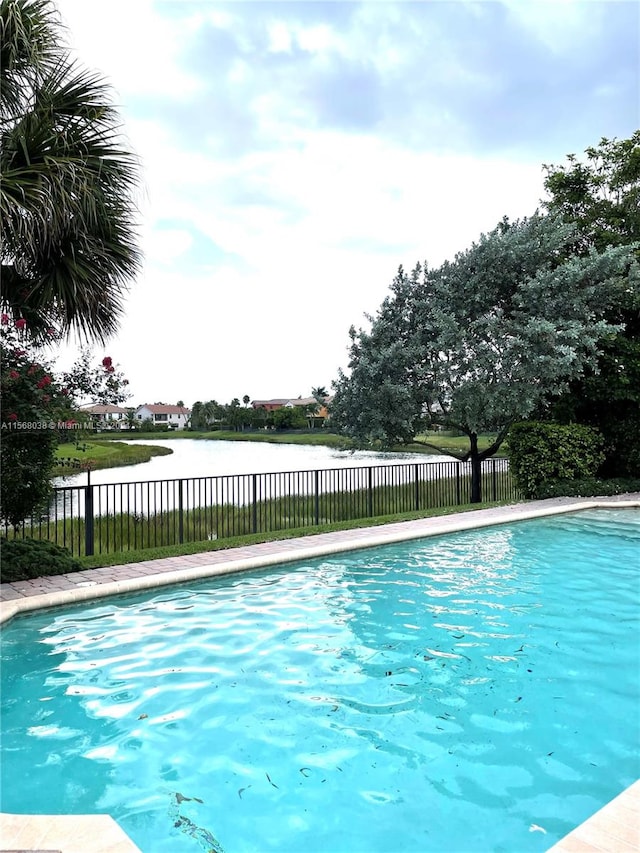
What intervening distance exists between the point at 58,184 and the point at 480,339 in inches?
386

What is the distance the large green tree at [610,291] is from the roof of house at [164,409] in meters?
104

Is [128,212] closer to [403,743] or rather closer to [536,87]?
[403,743]

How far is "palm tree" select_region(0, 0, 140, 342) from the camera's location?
584 cm

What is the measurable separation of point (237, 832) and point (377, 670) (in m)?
1.81

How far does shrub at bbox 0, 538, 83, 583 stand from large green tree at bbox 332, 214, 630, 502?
8349 millimetres

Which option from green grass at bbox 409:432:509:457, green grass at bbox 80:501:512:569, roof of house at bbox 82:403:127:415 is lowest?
green grass at bbox 80:501:512:569

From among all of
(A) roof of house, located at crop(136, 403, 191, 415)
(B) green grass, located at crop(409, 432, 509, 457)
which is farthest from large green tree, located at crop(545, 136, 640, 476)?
(A) roof of house, located at crop(136, 403, 191, 415)

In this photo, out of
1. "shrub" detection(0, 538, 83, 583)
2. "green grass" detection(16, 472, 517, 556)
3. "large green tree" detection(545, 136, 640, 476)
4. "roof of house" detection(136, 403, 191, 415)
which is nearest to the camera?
"shrub" detection(0, 538, 83, 583)

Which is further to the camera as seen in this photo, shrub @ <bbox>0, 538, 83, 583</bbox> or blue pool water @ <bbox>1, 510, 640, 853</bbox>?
shrub @ <bbox>0, 538, 83, 583</bbox>

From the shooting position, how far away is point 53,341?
6.90 metres

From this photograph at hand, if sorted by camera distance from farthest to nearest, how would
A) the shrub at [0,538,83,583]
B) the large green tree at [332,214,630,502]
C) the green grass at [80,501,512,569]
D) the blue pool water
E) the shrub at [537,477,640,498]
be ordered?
the shrub at [537,477,640,498] → the large green tree at [332,214,630,502] → the green grass at [80,501,512,569] → the shrub at [0,538,83,583] → the blue pool water

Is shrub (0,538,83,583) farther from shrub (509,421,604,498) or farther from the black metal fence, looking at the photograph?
shrub (509,421,604,498)

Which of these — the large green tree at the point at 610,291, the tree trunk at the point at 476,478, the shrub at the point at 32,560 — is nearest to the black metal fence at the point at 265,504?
the tree trunk at the point at 476,478

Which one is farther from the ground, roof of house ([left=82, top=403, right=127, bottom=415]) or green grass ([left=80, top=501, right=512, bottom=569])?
roof of house ([left=82, top=403, right=127, bottom=415])
